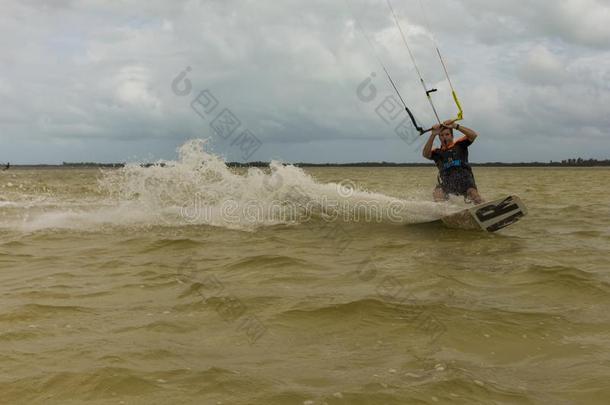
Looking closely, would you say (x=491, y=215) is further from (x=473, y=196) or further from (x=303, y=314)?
(x=303, y=314)

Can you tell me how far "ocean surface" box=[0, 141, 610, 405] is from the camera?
364 cm

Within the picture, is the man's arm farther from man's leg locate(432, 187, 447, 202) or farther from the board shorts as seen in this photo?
man's leg locate(432, 187, 447, 202)

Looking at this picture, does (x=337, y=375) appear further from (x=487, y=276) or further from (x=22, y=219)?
(x=22, y=219)

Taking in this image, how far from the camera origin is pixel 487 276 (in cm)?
700

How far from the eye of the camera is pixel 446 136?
11.6 m

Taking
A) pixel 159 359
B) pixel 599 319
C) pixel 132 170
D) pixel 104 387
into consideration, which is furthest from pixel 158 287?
pixel 132 170

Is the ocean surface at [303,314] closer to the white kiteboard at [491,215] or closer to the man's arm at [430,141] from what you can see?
the white kiteboard at [491,215]

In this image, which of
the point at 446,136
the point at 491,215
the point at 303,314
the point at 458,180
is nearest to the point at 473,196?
the point at 458,180

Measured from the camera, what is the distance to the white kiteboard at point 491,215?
34.2 feet

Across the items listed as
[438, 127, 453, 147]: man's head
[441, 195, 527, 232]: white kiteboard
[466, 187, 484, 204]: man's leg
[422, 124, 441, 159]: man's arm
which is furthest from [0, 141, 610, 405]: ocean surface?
[438, 127, 453, 147]: man's head

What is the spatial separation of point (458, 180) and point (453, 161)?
0.43 m

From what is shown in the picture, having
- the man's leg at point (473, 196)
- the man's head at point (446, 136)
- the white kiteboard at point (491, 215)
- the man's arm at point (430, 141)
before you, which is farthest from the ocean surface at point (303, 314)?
the man's head at point (446, 136)

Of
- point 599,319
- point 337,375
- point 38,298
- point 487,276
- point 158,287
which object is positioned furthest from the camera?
point 487,276

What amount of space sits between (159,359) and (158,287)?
2.43 m
